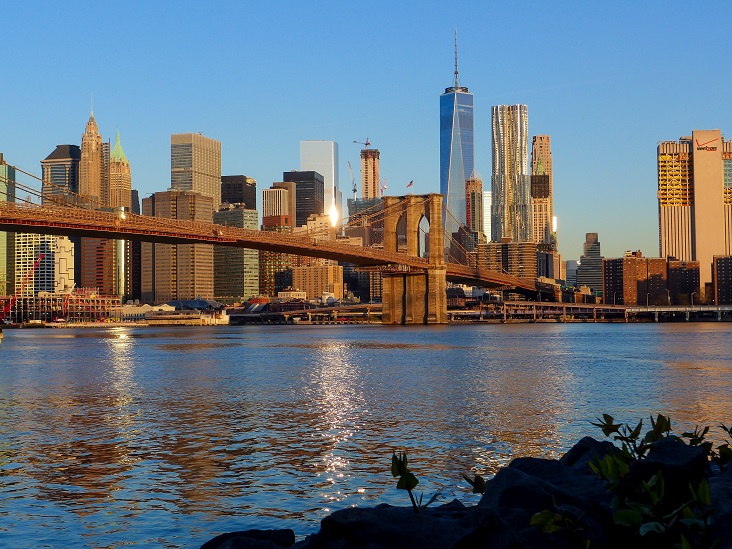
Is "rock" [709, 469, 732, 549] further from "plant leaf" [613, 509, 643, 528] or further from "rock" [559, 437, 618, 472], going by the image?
"rock" [559, 437, 618, 472]

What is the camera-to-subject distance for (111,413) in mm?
23406

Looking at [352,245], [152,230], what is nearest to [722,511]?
[152,230]

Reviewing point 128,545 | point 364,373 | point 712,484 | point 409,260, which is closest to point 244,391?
point 364,373

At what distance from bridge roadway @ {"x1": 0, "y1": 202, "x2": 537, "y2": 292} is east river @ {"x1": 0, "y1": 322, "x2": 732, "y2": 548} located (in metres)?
26.2

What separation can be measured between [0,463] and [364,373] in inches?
935

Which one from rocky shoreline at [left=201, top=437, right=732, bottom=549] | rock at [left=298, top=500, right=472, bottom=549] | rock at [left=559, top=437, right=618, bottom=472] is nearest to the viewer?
rocky shoreline at [left=201, top=437, right=732, bottom=549]

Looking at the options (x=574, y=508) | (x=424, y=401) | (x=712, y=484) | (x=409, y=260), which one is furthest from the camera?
(x=409, y=260)

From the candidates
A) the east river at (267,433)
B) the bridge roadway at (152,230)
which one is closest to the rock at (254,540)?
the east river at (267,433)

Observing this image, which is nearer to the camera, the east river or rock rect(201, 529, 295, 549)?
rock rect(201, 529, 295, 549)

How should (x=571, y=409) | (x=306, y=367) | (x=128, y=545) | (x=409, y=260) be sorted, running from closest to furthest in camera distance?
(x=128, y=545) → (x=571, y=409) → (x=306, y=367) → (x=409, y=260)

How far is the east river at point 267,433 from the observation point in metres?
11.6

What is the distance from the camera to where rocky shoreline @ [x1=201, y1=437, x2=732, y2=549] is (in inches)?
238

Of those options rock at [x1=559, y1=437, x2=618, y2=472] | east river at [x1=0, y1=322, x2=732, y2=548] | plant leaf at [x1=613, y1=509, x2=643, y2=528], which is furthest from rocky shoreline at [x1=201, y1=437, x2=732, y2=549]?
east river at [x1=0, y1=322, x2=732, y2=548]

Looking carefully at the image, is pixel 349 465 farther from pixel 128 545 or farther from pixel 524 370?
pixel 524 370
